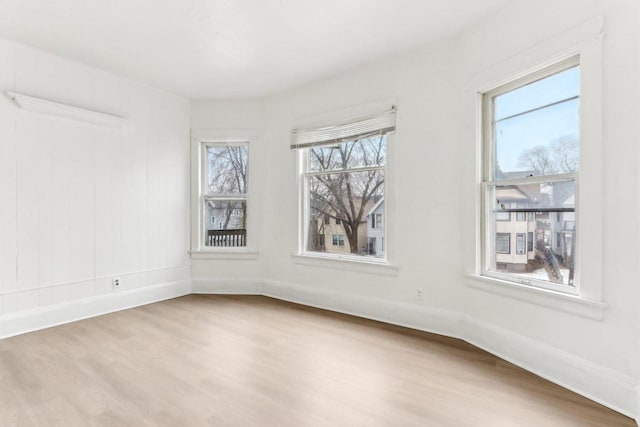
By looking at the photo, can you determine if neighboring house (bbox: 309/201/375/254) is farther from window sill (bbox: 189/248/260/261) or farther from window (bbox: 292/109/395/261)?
window sill (bbox: 189/248/260/261)

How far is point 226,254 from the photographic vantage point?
15.1 feet

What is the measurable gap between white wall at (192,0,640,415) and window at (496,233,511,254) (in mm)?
220

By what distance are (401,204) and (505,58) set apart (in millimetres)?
1466

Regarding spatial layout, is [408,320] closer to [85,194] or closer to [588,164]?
[588,164]

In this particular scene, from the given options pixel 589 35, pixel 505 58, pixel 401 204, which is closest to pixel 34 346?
pixel 401 204

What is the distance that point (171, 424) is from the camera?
1763 millimetres

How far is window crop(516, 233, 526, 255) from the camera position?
8.39ft

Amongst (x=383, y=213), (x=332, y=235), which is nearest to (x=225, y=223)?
(x=332, y=235)

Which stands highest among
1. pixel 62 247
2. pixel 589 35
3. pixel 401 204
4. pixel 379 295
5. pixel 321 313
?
pixel 589 35

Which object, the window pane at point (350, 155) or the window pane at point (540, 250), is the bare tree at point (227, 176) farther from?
the window pane at point (540, 250)

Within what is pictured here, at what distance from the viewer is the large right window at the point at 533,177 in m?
2.24

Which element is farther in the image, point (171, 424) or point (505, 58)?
point (505, 58)

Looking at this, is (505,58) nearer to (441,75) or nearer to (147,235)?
(441,75)

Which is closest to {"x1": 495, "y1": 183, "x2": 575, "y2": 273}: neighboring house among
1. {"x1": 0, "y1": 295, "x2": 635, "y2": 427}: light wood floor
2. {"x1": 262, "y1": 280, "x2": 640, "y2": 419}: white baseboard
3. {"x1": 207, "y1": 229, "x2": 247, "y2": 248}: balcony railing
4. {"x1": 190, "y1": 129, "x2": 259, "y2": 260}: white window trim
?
{"x1": 262, "y1": 280, "x2": 640, "y2": 419}: white baseboard
